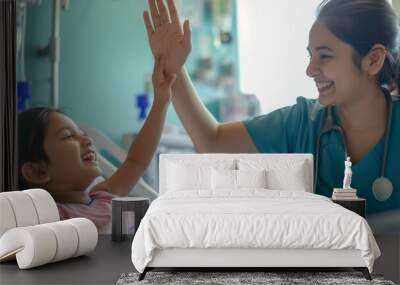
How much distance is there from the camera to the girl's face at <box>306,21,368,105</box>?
Answer: 655cm

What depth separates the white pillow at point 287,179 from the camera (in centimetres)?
611

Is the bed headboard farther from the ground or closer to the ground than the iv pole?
closer to the ground

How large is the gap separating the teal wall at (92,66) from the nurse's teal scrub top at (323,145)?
1.33 m

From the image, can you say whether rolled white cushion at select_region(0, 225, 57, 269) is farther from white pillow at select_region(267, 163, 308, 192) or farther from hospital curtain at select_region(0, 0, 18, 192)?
white pillow at select_region(267, 163, 308, 192)

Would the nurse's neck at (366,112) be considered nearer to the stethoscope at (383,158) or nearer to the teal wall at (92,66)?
the stethoscope at (383,158)

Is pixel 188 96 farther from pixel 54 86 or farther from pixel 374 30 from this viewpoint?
pixel 374 30

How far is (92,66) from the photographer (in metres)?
6.87

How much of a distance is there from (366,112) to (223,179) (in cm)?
173

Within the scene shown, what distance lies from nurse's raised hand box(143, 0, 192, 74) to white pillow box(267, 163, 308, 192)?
5.11 ft

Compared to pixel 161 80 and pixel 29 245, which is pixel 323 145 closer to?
pixel 161 80

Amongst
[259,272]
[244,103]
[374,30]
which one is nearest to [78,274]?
[259,272]

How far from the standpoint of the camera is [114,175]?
686 centimetres

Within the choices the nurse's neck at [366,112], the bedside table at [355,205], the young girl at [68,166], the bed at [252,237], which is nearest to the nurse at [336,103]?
the nurse's neck at [366,112]

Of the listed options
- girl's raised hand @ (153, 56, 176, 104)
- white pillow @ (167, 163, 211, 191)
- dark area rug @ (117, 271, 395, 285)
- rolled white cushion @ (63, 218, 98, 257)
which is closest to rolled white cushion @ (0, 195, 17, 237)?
rolled white cushion @ (63, 218, 98, 257)
